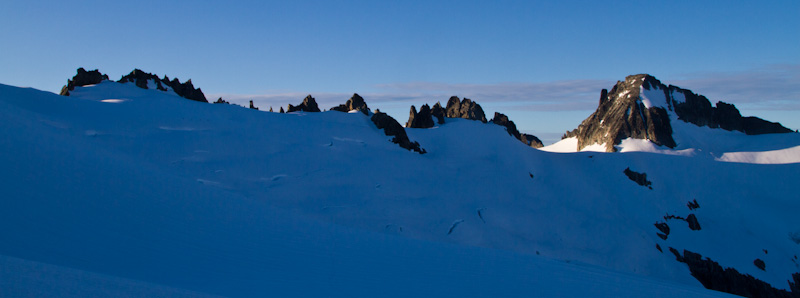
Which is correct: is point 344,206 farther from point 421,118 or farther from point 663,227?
point 663,227

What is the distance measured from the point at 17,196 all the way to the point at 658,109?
57312mm

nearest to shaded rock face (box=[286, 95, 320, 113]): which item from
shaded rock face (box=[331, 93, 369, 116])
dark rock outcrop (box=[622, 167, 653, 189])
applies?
shaded rock face (box=[331, 93, 369, 116])

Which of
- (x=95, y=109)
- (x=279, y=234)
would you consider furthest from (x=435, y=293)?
(x=95, y=109)

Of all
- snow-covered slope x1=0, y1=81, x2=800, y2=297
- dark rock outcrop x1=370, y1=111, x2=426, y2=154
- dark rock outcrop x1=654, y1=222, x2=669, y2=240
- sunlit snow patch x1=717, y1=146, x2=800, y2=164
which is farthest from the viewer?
sunlit snow patch x1=717, y1=146, x2=800, y2=164

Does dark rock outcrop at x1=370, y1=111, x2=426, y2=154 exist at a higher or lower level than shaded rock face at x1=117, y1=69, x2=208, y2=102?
lower

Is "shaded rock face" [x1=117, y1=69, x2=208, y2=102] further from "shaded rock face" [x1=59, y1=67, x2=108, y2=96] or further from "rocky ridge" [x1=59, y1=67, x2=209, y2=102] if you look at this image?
"shaded rock face" [x1=59, y1=67, x2=108, y2=96]

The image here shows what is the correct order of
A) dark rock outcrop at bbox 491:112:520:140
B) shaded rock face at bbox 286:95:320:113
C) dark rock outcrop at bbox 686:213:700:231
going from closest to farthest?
dark rock outcrop at bbox 686:213:700:231 < shaded rock face at bbox 286:95:320:113 < dark rock outcrop at bbox 491:112:520:140

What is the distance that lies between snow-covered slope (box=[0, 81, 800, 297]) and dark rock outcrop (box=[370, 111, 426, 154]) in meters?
0.96

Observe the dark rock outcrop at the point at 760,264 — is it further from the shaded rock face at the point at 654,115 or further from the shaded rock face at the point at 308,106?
the shaded rock face at the point at 308,106

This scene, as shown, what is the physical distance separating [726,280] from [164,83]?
1833 inches

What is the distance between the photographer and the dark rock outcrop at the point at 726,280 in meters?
28.1

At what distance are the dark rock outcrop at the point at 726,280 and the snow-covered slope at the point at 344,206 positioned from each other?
0.93 meters

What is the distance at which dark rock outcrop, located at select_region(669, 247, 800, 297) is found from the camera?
2808cm

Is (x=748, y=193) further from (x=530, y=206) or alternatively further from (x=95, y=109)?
(x=95, y=109)
